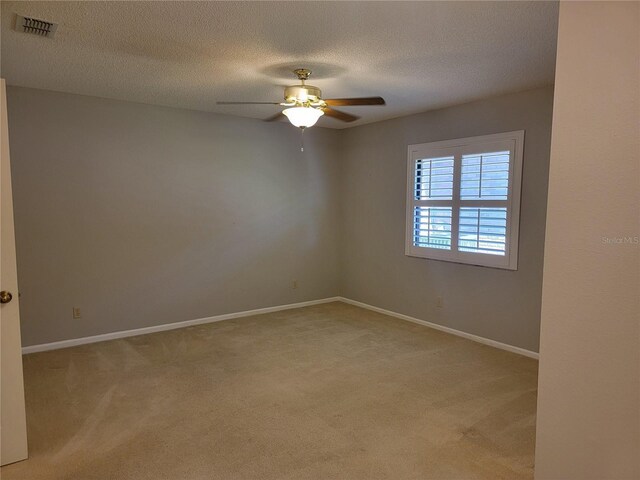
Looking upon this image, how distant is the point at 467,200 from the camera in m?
4.31

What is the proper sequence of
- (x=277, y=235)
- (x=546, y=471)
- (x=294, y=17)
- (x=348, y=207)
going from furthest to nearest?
(x=348, y=207), (x=277, y=235), (x=294, y=17), (x=546, y=471)

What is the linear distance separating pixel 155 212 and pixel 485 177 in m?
3.55

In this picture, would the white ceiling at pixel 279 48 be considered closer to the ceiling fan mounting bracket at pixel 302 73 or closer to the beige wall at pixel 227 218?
the ceiling fan mounting bracket at pixel 302 73

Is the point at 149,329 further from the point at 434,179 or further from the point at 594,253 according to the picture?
the point at 594,253

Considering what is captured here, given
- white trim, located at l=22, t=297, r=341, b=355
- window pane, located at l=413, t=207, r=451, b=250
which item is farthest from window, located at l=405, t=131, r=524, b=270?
white trim, located at l=22, t=297, r=341, b=355

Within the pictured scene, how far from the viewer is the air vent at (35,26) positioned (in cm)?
238

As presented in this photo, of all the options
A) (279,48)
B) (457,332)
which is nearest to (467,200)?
(457,332)

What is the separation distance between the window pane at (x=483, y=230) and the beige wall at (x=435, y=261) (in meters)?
0.19

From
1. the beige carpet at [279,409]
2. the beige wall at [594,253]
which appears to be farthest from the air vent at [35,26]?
the beige wall at [594,253]

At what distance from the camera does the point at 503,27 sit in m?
2.42

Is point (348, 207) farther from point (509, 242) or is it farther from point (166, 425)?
point (166, 425)

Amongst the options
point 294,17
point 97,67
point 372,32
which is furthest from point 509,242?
point 97,67

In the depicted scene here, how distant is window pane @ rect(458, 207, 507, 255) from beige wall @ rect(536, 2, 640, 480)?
8.39 ft

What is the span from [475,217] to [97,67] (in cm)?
371
